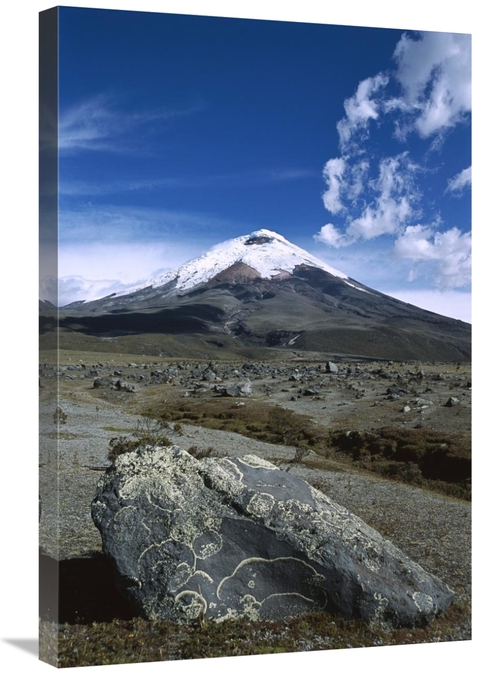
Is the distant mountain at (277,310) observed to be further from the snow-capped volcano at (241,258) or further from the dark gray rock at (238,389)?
the dark gray rock at (238,389)

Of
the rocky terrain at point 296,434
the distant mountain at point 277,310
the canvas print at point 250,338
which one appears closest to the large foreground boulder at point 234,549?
the canvas print at point 250,338

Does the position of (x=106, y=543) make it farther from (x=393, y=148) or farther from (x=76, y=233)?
(x=393, y=148)

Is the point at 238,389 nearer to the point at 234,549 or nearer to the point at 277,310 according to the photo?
the point at 277,310

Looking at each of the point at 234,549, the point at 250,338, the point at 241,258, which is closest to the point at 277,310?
the point at 250,338

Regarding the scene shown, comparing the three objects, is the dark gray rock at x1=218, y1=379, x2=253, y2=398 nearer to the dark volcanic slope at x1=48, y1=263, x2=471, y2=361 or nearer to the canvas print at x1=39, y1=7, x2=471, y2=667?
the canvas print at x1=39, y1=7, x2=471, y2=667

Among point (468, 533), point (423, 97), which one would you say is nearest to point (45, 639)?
point (468, 533)

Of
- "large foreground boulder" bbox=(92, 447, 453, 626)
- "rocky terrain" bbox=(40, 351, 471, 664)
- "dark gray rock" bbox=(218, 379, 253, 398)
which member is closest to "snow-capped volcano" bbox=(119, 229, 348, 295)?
"rocky terrain" bbox=(40, 351, 471, 664)


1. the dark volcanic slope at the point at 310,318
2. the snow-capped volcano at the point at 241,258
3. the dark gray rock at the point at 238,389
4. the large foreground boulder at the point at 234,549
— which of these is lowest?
the large foreground boulder at the point at 234,549
